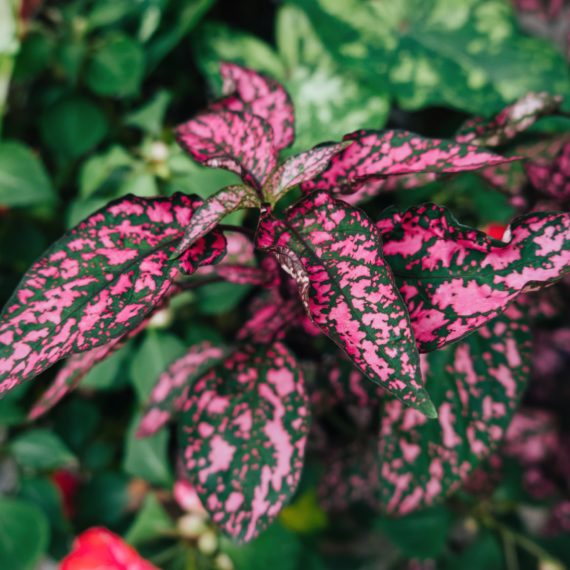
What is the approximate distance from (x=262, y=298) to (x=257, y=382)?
16 centimetres

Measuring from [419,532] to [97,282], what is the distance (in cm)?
76

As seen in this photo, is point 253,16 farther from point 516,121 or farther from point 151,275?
point 151,275

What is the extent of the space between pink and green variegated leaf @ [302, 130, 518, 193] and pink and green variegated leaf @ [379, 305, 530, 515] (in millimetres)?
225

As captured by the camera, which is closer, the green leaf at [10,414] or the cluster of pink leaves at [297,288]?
the cluster of pink leaves at [297,288]

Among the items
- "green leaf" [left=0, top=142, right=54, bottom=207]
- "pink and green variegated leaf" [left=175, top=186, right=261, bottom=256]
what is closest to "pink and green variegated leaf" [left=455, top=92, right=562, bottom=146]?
"pink and green variegated leaf" [left=175, top=186, right=261, bottom=256]

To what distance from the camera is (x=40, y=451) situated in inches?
36.9

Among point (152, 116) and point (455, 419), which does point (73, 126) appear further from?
point (455, 419)

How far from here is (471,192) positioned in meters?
1.01

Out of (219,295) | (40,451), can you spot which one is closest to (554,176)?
(219,295)

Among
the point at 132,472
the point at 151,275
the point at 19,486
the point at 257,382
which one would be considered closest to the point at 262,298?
the point at 257,382

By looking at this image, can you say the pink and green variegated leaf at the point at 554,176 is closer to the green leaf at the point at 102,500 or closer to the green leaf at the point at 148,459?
the green leaf at the point at 148,459

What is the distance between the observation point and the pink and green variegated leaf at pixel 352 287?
420 millimetres

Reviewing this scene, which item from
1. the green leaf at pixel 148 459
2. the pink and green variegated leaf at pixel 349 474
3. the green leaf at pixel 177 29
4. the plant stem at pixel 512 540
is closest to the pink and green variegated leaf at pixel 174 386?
the green leaf at pixel 148 459

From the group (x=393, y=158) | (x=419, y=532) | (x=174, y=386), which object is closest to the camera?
(x=393, y=158)
